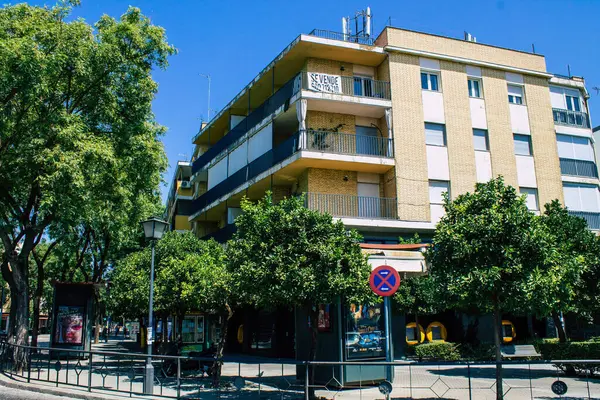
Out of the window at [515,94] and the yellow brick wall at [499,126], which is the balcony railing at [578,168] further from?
the window at [515,94]

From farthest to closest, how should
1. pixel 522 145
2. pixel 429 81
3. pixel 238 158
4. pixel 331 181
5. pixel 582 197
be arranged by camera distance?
pixel 238 158 < pixel 582 197 < pixel 522 145 < pixel 429 81 < pixel 331 181

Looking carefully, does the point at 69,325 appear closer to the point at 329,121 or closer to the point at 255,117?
the point at 255,117

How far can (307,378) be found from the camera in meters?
Result: 10.9

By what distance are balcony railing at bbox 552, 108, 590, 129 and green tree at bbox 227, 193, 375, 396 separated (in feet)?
68.9

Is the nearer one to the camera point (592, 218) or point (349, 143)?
point (349, 143)

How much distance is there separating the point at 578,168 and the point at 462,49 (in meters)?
9.24

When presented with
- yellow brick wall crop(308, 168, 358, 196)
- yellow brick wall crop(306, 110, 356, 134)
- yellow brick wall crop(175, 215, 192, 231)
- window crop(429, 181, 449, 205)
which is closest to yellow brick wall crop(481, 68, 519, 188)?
window crop(429, 181, 449, 205)

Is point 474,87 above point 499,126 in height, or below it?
above

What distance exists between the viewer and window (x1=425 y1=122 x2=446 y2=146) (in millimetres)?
24969

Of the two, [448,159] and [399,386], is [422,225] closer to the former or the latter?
[448,159]

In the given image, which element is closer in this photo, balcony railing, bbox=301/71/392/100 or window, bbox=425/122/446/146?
balcony railing, bbox=301/71/392/100

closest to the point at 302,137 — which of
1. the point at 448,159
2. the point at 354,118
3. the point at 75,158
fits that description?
the point at 354,118

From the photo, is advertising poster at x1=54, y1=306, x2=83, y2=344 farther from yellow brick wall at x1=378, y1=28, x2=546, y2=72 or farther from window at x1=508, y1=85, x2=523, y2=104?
window at x1=508, y1=85, x2=523, y2=104

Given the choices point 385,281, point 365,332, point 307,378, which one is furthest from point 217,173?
point 307,378
